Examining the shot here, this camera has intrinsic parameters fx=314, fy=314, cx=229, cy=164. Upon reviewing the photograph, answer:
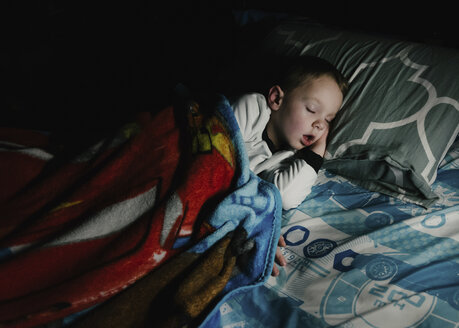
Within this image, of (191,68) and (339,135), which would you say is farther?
(191,68)

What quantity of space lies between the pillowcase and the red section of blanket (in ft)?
1.53

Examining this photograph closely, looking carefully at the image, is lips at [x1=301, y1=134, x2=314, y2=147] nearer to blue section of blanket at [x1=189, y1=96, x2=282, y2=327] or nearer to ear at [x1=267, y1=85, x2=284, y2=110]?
ear at [x1=267, y1=85, x2=284, y2=110]

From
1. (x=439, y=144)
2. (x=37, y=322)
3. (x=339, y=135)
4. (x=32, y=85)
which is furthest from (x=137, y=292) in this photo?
(x=32, y=85)

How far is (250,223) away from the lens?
0.75 m

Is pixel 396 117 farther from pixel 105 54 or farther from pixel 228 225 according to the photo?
pixel 105 54

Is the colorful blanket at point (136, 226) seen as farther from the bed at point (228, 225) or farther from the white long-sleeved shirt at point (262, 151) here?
the white long-sleeved shirt at point (262, 151)

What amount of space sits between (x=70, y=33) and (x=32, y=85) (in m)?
0.53

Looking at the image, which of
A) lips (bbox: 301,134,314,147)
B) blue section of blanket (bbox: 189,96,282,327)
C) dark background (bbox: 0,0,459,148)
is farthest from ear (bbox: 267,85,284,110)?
dark background (bbox: 0,0,459,148)

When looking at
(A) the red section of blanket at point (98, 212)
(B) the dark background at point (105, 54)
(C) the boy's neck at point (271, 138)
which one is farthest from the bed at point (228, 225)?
(B) the dark background at point (105, 54)

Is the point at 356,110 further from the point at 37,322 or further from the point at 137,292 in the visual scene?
the point at 37,322

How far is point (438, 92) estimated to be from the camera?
979mm

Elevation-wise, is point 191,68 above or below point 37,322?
above

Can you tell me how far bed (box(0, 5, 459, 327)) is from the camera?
611 millimetres

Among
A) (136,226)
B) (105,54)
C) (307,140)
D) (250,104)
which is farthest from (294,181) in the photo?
(105,54)
